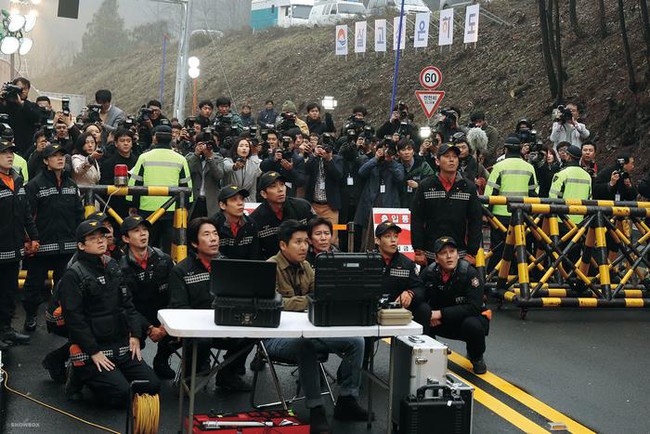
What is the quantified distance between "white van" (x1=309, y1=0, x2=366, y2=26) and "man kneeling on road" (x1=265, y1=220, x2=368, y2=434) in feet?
156

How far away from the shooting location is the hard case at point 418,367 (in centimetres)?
744

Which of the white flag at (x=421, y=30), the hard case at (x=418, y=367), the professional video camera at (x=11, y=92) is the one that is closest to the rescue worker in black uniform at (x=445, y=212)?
the hard case at (x=418, y=367)

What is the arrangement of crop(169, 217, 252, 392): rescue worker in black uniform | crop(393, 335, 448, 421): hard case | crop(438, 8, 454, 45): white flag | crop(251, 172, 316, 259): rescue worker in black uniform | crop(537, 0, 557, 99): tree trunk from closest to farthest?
1. crop(393, 335, 448, 421): hard case
2. crop(169, 217, 252, 392): rescue worker in black uniform
3. crop(251, 172, 316, 259): rescue worker in black uniform
4. crop(537, 0, 557, 99): tree trunk
5. crop(438, 8, 454, 45): white flag

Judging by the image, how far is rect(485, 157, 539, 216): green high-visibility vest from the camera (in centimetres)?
1358

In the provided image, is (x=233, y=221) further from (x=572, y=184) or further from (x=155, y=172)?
(x=572, y=184)

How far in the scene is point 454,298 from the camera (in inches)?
361

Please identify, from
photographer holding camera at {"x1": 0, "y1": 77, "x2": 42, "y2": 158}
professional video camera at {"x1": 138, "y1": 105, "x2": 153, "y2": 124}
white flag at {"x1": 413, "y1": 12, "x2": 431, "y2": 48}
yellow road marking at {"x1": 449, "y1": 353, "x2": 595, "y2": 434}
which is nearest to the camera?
yellow road marking at {"x1": 449, "y1": 353, "x2": 595, "y2": 434}

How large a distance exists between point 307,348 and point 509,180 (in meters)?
6.72

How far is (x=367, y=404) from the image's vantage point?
27.3ft

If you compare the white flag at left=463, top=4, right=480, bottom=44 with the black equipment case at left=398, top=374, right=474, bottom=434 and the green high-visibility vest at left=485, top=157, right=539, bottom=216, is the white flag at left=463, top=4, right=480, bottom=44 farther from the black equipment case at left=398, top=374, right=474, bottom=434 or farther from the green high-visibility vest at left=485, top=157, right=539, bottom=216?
the black equipment case at left=398, top=374, right=474, bottom=434

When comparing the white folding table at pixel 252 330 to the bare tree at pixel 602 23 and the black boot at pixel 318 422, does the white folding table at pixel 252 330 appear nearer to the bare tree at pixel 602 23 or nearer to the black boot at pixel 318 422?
the black boot at pixel 318 422

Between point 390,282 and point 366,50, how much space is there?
1553 inches

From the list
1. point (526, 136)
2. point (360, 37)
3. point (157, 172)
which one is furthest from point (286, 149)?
point (360, 37)

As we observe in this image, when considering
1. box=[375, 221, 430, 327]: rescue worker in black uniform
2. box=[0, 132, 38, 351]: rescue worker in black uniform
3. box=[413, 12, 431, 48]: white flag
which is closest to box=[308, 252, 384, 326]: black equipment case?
box=[375, 221, 430, 327]: rescue worker in black uniform
